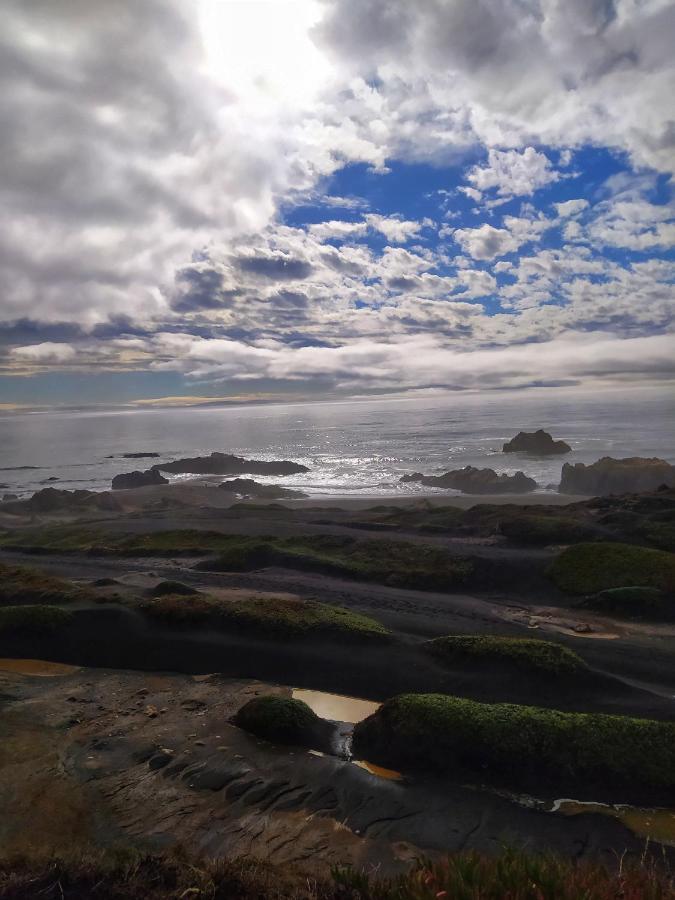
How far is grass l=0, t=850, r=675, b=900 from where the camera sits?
4.84 m

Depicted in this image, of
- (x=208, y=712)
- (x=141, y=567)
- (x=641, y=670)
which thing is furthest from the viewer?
(x=141, y=567)

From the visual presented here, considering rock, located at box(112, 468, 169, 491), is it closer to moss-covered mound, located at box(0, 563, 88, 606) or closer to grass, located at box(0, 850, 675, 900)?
moss-covered mound, located at box(0, 563, 88, 606)

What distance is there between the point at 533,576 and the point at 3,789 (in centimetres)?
2218

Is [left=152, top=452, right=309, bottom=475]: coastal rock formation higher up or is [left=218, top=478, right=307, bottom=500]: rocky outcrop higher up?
[left=152, top=452, right=309, bottom=475]: coastal rock formation

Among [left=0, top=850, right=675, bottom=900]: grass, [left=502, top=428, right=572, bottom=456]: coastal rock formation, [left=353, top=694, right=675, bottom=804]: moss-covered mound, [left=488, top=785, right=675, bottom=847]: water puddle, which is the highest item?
[left=502, top=428, right=572, bottom=456]: coastal rock formation

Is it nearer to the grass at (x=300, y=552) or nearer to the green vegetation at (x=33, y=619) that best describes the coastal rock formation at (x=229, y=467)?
the grass at (x=300, y=552)

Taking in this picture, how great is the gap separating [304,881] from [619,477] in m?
60.0

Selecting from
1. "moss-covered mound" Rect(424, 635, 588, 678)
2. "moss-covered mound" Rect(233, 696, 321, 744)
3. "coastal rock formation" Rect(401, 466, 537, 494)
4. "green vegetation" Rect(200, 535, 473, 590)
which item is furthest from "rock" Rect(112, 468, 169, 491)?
"moss-covered mound" Rect(233, 696, 321, 744)

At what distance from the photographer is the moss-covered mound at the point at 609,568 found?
2333 cm

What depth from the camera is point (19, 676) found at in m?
16.5

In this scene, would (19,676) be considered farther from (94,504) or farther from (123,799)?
(94,504)

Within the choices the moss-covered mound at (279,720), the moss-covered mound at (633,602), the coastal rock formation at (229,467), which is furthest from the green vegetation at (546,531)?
the coastal rock formation at (229,467)

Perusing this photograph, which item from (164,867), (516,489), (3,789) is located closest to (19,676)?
(3,789)

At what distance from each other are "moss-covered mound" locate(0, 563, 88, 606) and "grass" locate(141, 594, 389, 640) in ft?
13.6
